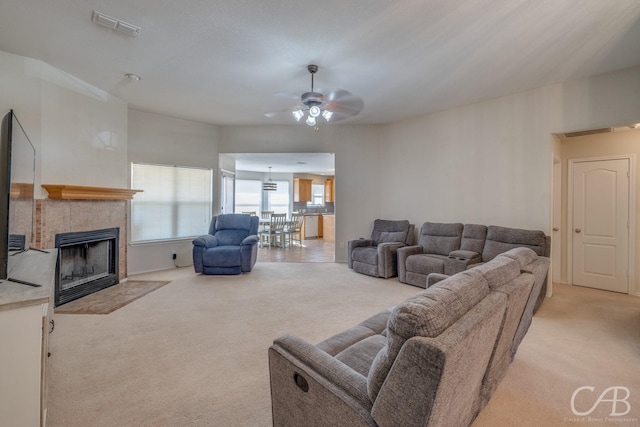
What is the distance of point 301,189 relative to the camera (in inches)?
410

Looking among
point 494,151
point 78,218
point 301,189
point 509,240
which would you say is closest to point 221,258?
point 78,218

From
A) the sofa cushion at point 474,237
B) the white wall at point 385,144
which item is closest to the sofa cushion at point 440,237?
the sofa cushion at point 474,237

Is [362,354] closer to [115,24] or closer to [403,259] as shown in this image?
[403,259]

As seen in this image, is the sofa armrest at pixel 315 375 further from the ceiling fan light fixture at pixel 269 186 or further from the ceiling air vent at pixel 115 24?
the ceiling fan light fixture at pixel 269 186

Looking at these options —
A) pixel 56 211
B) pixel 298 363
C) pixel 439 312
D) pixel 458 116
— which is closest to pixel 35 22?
pixel 56 211

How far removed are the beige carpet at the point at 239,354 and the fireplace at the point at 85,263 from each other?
81cm

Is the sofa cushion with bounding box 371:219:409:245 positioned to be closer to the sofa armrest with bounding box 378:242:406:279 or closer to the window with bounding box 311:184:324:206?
the sofa armrest with bounding box 378:242:406:279

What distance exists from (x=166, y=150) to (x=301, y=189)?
18.4 feet

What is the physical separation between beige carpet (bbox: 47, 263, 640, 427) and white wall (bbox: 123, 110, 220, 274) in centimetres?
141

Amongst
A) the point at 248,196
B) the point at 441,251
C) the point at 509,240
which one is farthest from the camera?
the point at 248,196

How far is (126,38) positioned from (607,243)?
21.0 feet

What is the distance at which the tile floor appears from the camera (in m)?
6.31

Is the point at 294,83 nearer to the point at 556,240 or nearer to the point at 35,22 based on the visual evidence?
the point at 35,22

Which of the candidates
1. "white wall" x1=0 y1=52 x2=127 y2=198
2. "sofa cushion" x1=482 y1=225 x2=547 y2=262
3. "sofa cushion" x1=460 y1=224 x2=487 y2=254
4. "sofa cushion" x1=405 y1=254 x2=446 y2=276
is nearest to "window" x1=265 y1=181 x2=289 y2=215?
"white wall" x1=0 y1=52 x2=127 y2=198
